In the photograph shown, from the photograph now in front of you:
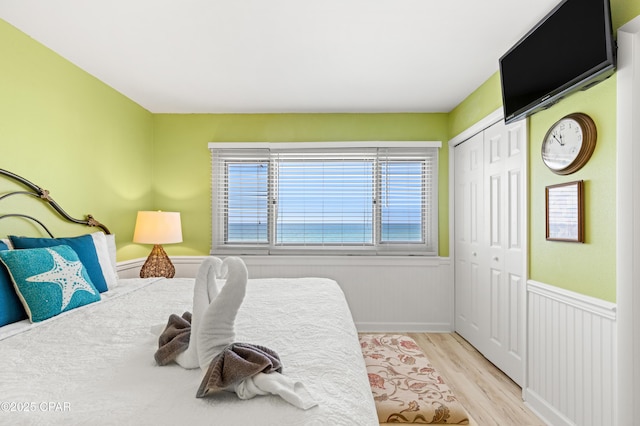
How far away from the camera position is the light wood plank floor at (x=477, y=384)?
221 cm

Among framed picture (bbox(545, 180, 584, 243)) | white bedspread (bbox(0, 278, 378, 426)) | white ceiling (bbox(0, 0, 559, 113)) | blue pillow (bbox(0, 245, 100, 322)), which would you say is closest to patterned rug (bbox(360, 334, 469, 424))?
white bedspread (bbox(0, 278, 378, 426))

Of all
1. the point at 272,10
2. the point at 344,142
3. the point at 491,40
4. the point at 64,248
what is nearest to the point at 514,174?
the point at 491,40

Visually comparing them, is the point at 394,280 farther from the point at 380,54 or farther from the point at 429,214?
the point at 380,54

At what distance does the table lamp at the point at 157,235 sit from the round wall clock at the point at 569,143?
10.4 ft

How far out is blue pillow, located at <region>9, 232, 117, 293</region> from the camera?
2080 millimetres

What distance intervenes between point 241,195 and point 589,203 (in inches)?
125

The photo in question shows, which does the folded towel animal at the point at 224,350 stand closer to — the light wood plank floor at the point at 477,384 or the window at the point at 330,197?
the light wood plank floor at the point at 477,384

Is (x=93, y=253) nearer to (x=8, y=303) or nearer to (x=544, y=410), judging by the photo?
(x=8, y=303)

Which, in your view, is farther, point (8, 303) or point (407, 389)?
point (407, 389)

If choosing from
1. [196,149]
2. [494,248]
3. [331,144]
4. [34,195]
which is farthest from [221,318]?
[196,149]

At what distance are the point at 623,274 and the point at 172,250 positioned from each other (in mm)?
3925

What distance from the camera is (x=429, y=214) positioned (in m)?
3.91

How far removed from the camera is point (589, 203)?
6.10 feet

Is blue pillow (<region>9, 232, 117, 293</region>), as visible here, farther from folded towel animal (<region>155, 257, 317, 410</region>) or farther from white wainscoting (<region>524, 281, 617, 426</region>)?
white wainscoting (<region>524, 281, 617, 426</region>)
